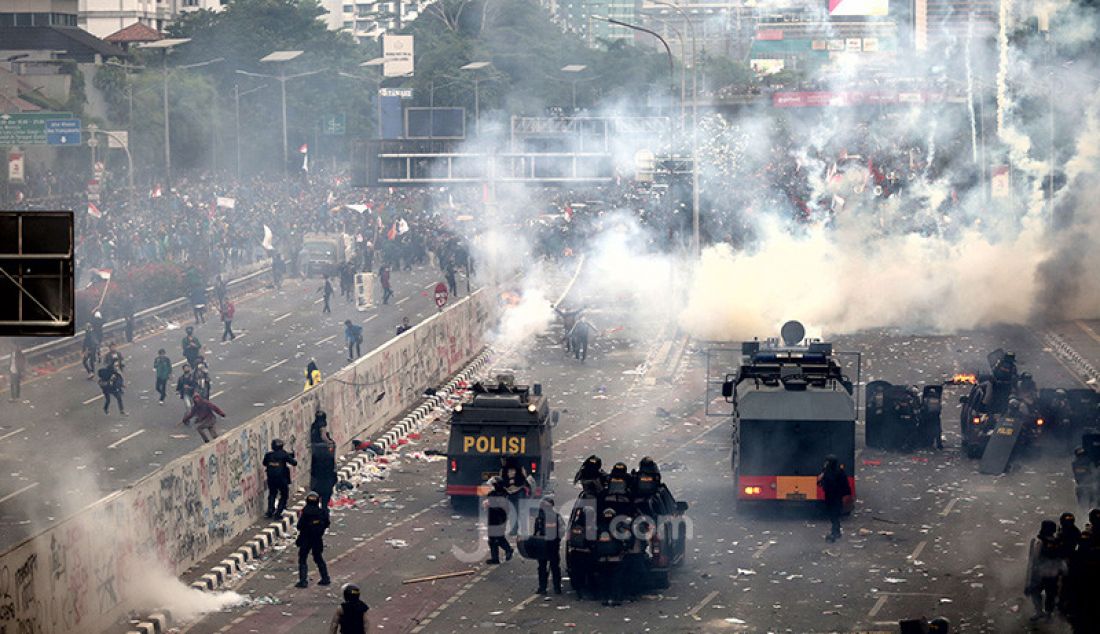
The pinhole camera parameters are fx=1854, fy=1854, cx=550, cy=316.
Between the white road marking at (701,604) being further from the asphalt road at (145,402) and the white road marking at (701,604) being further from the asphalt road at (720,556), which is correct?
the asphalt road at (145,402)

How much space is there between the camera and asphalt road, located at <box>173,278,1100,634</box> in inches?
892

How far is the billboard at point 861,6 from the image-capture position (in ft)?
497

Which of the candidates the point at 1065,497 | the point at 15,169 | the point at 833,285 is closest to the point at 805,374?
the point at 1065,497

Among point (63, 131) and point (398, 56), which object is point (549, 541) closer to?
point (63, 131)

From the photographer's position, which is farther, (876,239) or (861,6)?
(861,6)

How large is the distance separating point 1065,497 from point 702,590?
8.58 metres

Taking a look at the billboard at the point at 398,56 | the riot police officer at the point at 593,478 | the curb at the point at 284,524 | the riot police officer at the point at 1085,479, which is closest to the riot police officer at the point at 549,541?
the riot police officer at the point at 593,478

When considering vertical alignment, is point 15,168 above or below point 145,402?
above

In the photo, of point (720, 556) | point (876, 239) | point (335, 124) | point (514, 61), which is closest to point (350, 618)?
point (720, 556)

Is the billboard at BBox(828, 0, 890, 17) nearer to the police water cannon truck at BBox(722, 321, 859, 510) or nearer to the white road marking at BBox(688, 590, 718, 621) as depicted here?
the police water cannon truck at BBox(722, 321, 859, 510)

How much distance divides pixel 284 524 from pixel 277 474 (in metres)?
0.77

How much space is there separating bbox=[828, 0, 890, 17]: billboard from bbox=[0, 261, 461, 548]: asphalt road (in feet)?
322

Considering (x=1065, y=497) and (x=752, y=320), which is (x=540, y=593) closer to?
(x=1065, y=497)

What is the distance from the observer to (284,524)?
27703mm
